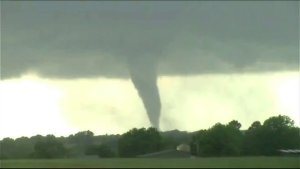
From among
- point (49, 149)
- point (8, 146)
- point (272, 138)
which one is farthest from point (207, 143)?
point (8, 146)

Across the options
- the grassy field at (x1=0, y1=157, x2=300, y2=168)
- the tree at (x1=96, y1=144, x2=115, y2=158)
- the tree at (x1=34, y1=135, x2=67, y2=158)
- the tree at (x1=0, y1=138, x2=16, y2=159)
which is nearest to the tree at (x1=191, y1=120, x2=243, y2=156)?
the tree at (x1=96, y1=144, x2=115, y2=158)

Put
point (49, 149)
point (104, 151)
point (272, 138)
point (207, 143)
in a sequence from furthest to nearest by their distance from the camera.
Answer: point (272, 138), point (104, 151), point (207, 143), point (49, 149)

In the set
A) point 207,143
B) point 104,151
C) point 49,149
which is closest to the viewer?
point 49,149

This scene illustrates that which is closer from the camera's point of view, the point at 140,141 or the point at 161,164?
the point at 161,164

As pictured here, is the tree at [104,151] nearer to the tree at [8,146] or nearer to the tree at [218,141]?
the tree at [218,141]

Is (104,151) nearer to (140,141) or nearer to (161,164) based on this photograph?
(140,141)

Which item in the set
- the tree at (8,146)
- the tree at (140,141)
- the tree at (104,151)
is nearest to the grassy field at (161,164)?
the tree at (104,151)

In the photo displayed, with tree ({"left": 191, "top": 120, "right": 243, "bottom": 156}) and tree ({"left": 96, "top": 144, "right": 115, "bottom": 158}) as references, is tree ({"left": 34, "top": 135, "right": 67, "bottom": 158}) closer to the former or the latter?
tree ({"left": 96, "top": 144, "right": 115, "bottom": 158})

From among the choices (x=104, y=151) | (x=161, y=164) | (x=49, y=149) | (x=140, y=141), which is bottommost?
(x=161, y=164)

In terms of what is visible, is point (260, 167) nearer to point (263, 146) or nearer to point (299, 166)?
point (299, 166)
